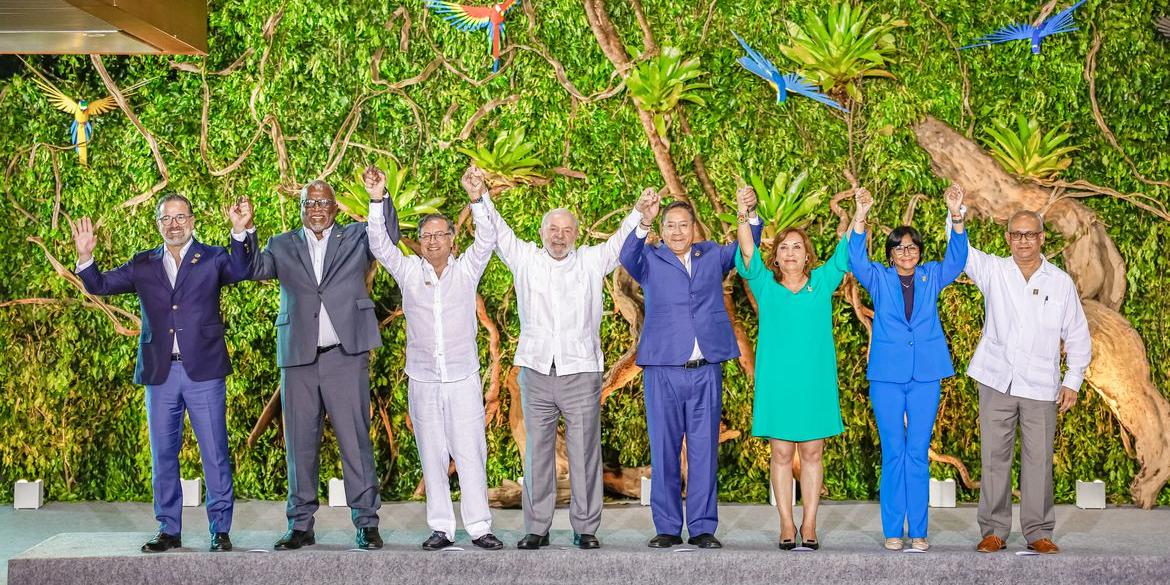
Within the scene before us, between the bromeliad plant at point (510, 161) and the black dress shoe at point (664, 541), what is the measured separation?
7.55 feet

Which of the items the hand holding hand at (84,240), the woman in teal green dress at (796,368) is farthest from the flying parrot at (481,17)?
the hand holding hand at (84,240)

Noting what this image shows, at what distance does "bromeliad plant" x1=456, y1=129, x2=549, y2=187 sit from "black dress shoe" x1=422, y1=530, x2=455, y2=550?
2213 mm

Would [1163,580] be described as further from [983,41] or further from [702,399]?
[983,41]

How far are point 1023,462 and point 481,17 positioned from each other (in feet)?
12.0

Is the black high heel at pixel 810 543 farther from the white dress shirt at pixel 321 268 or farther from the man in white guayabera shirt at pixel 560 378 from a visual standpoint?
the white dress shirt at pixel 321 268

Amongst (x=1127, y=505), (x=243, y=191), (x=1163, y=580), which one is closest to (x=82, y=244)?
(x=243, y=191)

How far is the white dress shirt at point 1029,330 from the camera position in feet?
14.5

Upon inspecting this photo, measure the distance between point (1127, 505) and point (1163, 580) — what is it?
176cm

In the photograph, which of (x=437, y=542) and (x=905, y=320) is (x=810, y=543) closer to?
(x=905, y=320)

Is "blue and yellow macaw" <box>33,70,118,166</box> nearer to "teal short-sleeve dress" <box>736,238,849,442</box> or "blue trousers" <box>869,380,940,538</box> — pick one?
"teal short-sleeve dress" <box>736,238,849,442</box>

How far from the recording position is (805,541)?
14.7 feet

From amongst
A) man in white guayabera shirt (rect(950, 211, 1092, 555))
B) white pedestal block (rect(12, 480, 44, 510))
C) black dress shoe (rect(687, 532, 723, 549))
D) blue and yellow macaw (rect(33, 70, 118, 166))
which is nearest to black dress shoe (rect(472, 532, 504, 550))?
black dress shoe (rect(687, 532, 723, 549))

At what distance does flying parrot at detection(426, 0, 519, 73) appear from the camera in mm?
6129

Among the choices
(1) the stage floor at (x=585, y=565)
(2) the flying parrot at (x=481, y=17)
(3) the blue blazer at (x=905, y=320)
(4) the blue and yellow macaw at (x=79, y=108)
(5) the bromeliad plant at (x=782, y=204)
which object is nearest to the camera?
(1) the stage floor at (x=585, y=565)
